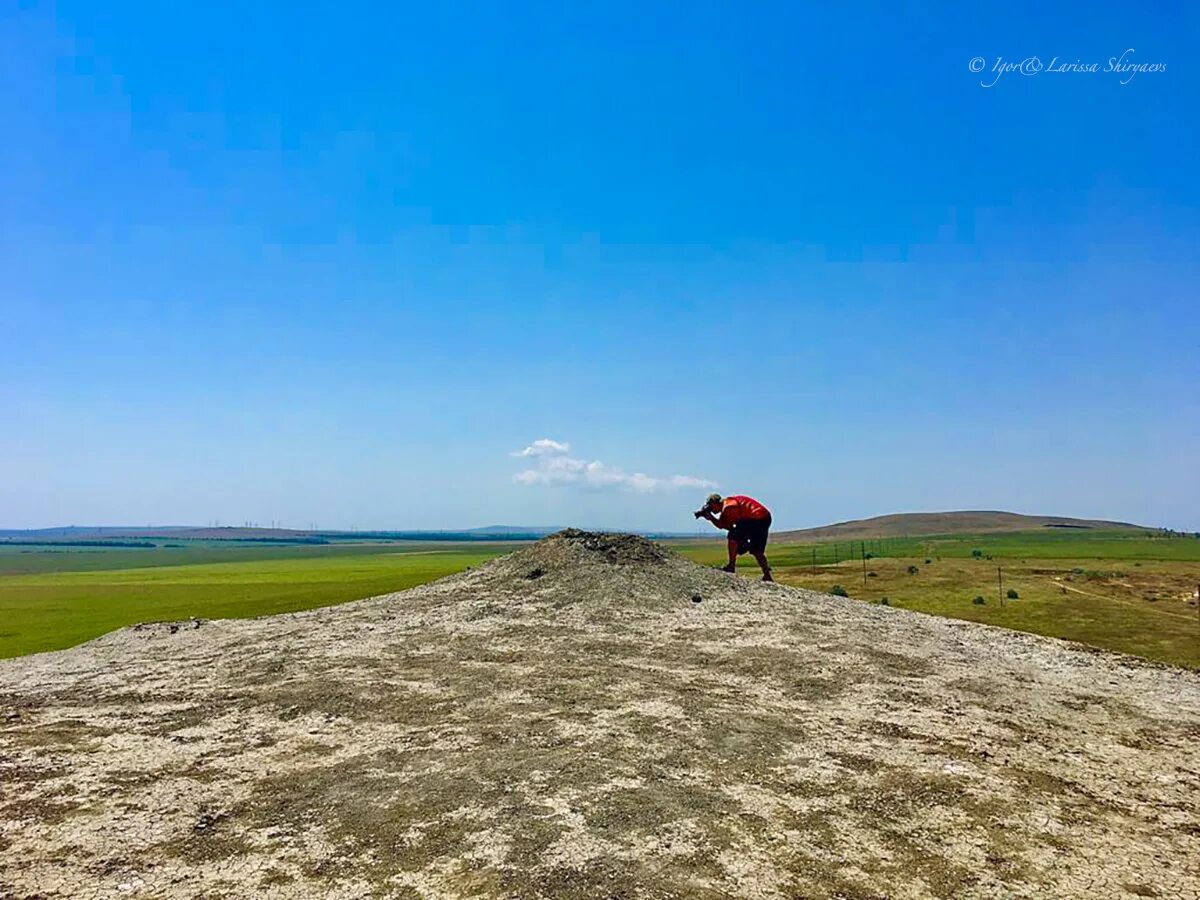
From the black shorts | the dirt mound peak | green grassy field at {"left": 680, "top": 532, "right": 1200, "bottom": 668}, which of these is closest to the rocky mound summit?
green grassy field at {"left": 680, "top": 532, "right": 1200, "bottom": 668}

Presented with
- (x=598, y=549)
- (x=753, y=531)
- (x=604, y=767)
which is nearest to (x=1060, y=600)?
(x=753, y=531)

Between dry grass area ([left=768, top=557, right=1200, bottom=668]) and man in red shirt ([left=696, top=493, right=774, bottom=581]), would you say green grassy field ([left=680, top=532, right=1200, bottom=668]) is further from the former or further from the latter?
man in red shirt ([left=696, top=493, right=774, bottom=581])

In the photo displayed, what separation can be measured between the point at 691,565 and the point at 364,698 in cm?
1350

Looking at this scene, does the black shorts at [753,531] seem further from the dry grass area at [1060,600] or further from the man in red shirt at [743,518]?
the dry grass area at [1060,600]

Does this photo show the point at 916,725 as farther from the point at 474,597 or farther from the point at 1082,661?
the point at 474,597

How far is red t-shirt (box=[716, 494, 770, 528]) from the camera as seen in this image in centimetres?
2408

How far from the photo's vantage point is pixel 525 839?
7.36 meters

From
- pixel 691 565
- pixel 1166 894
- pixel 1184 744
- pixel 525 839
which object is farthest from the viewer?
pixel 691 565

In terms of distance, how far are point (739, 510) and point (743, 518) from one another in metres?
0.36

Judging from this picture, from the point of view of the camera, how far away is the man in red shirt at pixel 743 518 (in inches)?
949

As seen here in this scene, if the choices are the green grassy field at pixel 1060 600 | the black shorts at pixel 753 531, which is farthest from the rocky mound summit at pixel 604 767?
the black shorts at pixel 753 531

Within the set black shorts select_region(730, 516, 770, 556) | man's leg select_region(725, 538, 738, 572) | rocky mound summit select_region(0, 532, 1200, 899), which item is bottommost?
rocky mound summit select_region(0, 532, 1200, 899)

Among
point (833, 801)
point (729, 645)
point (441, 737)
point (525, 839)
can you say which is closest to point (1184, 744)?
point (833, 801)

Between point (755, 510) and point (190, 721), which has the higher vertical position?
point (755, 510)
